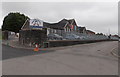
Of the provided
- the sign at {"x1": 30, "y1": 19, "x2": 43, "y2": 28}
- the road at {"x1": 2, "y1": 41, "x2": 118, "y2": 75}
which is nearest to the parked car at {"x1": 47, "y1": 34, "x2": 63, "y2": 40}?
the sign at {"x1": 30, "y1": 19, "x2": 43, "y2": 28}

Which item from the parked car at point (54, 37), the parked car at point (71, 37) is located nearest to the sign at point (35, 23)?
the parked car at point (54, 37)

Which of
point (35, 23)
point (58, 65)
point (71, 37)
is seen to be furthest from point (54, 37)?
point (58, 65)

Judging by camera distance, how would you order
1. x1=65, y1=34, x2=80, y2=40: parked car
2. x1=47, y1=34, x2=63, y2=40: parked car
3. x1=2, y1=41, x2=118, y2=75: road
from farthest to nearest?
1. x1=65, y1=34, x2=80, y2=40: parked car
2. x1=47, y1=34, x2=63, y2=40: parked car
3. x1=2, y1=41, x2=118, y2=75: road

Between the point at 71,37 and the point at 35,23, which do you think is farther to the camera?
the point at 71,37

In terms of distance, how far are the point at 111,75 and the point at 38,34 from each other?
42.4 ft

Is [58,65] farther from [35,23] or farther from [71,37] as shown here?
[71,37]

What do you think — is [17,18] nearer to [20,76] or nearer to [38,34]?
[38,34]

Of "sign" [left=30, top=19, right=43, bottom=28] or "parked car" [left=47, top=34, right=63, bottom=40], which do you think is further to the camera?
"parked car" [left=47, top=34, right=63, bottom=40]

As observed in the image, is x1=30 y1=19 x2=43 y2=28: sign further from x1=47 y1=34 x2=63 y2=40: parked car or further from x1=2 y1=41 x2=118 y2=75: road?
x1=2 y1=41 x2=118 y2=75: road

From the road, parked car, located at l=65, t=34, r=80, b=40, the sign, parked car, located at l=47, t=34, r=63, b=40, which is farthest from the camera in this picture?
parked car, located at l=65, t=34, r=80, b=40

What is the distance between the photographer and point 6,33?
88.2ft

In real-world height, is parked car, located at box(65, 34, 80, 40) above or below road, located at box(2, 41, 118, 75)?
above

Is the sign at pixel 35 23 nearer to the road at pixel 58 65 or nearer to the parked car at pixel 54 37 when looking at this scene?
the parked car at pixel 54 37

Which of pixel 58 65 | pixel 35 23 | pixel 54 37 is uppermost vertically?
pixel 35 23
